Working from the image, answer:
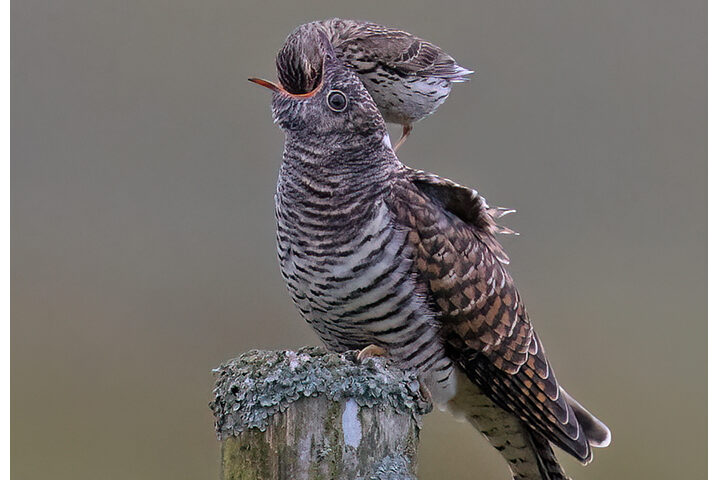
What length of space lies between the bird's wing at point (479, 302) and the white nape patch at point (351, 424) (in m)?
0.62

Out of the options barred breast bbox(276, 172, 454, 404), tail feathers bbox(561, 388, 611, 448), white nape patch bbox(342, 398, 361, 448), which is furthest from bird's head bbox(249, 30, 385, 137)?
tail feathers bbox(561, 388, 611, 448)

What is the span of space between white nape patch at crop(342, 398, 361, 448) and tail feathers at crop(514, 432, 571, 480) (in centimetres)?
108

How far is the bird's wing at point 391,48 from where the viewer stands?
2869 millimetres

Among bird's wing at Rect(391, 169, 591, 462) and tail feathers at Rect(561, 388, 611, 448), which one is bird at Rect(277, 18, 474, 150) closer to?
bird's wing at Rect(391, 169, 591, 462)

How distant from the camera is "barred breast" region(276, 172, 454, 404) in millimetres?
2523

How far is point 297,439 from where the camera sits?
2.00 metres

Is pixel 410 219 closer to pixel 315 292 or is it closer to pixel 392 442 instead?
pixel 315 292

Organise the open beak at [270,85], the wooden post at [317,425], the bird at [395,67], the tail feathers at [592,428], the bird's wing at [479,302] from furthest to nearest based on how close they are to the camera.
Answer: the tail feathers at [592,428], the bird at [395,67], the bird's wing at [479,302], the open beak at [270,85], the wooden post at [317,425]

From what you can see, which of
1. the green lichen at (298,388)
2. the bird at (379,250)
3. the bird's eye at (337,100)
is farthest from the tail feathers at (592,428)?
the bird's eye at (337,100)

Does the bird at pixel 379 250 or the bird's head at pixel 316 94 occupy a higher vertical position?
the bird's head at pixel 316 94

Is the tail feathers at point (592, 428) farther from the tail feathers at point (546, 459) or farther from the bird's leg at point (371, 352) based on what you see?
the bird's leg at point (371, 352)

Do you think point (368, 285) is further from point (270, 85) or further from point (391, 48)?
point (391, 48)

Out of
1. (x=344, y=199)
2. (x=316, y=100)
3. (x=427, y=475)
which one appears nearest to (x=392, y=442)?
(x=344, y=199)

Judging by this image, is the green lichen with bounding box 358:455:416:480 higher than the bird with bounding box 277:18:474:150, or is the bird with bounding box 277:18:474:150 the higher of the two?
the bird with bounding box 277:18:474:150
